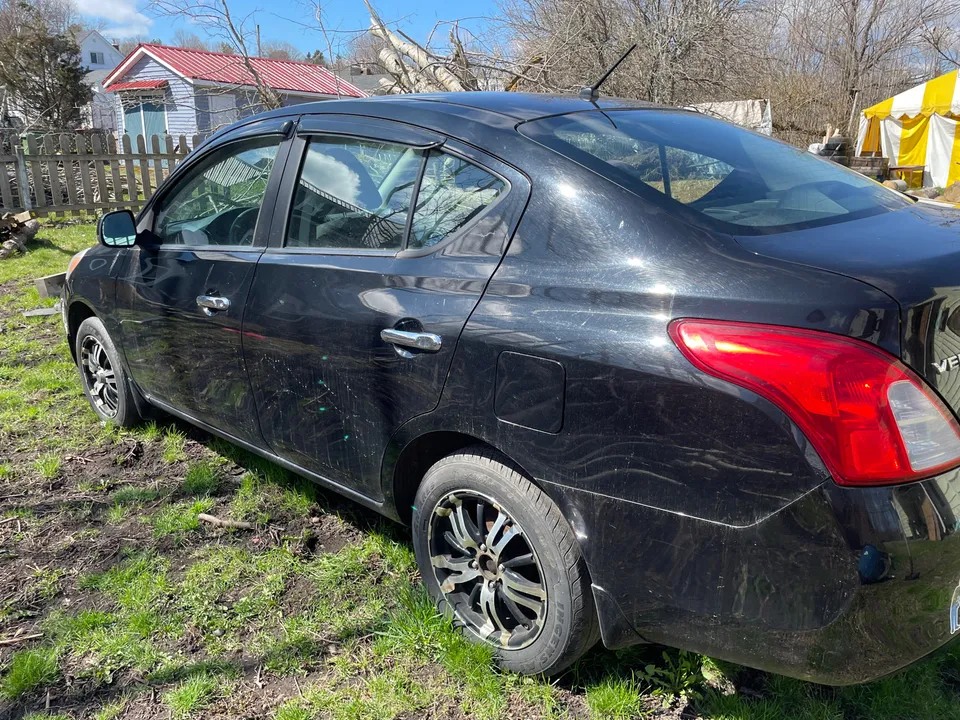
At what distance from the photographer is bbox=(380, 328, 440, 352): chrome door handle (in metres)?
2.33

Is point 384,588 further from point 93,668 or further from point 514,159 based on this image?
point 514,159

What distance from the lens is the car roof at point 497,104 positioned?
8.52ft

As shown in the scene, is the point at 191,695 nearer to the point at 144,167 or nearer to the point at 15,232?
the point at 15,232

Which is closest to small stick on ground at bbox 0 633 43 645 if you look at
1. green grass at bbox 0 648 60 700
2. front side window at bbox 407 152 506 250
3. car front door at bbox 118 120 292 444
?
green grass at bbox 0 648 60 700

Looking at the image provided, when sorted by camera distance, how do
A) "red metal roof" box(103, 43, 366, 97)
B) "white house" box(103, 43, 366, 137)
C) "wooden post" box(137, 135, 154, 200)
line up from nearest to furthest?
"wooden post" box(137, 135, 154, 200)
"red metal roof" box(103, 43, 366, 97)
"white house" box(103, 43, 366, 137)

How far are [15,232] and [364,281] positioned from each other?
1032cm

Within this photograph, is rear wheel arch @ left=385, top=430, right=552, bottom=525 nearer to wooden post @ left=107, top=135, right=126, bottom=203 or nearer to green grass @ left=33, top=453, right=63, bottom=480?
green grass @ left=33, top=453, right=63, bottom=480

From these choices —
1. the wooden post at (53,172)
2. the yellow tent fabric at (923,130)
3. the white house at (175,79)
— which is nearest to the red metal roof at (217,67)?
the white house at (175,79)

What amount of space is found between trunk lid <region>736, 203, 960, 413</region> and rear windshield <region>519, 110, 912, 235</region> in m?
0.11

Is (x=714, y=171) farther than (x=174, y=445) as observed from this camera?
No

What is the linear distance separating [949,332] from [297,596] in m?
2.36

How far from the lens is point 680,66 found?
15.0m

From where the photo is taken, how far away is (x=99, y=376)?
4.52 metres

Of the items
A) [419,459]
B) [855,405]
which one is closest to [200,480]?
[419,459]
